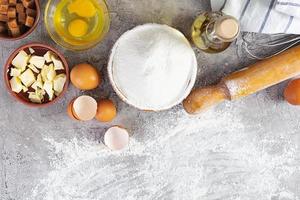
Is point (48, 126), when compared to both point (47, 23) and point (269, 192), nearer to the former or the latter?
point (47, 23)

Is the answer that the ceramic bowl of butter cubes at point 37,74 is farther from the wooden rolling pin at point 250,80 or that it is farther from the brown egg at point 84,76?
the wooden rolling pin at point 250,80

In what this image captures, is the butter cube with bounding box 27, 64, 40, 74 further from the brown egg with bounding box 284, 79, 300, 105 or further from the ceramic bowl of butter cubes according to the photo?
the brown egg with bounding box 284, 79, 300, 105

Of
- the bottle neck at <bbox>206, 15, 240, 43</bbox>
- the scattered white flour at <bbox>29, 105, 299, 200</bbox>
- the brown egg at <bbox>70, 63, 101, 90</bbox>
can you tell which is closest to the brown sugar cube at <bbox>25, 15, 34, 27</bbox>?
the brown egg at <bbox>70, 63, 101, 90</bbox>

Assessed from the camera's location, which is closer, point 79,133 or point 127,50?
point 127,50

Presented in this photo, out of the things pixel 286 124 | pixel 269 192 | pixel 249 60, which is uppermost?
pixel 249 60

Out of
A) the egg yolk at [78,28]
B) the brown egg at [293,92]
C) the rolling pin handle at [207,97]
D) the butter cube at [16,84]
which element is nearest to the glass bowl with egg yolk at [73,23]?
the egg yolk at [78,28]

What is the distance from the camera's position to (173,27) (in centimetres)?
102

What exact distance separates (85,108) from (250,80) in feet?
1.00

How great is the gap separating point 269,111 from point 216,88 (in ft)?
0.47

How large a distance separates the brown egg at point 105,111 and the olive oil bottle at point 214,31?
0.20 metres

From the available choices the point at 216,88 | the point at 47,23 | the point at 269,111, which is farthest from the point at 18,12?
the point at 269,111

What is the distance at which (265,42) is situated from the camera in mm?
1028

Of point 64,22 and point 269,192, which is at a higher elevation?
point 64,22

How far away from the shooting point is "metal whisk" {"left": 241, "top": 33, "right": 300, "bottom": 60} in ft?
3.35
